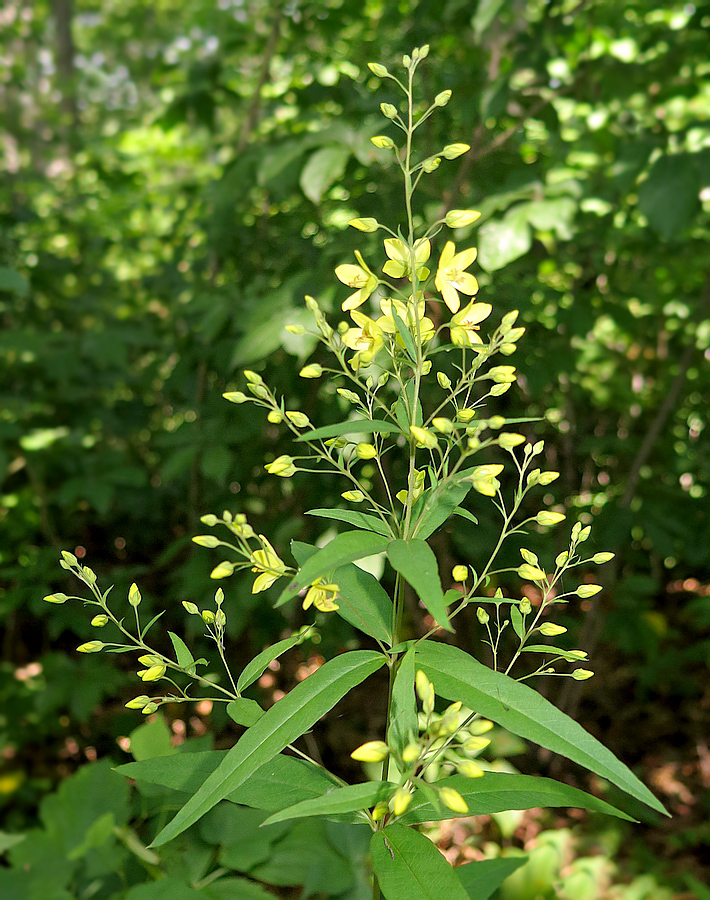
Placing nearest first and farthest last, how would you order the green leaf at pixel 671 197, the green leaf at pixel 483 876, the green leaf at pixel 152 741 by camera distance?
the green leaf at pixel 483 876
the green leaf at pixel 152 741
the green leaf at pixel 671 197

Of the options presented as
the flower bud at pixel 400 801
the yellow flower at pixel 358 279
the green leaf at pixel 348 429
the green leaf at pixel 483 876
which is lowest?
the green leaf at pixel 483 876

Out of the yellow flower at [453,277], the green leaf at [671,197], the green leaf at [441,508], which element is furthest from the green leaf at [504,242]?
the green leaf at [441,508]

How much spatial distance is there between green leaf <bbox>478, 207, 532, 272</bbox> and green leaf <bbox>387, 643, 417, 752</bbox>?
3.36 ft

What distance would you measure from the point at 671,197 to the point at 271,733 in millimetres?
1453

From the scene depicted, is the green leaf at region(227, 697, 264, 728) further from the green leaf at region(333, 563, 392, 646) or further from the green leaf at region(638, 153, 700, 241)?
the green leaf at region(638, 153, 700, 241)

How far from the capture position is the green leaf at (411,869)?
1.92 ft

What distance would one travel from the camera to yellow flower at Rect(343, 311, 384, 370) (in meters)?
0.66

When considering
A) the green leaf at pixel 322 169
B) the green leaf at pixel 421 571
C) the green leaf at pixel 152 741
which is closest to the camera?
the green leaf at pixel 421 571

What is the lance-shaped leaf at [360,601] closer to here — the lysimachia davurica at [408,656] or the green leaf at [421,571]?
the lysimachia davurica at [408,656]

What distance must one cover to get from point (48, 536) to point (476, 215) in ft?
6.76

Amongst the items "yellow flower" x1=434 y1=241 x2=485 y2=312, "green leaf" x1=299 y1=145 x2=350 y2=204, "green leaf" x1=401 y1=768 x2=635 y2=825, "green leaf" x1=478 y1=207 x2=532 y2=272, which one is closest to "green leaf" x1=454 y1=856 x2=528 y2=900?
"green leaf" x1=401 y1=768 x2=635 y2=825

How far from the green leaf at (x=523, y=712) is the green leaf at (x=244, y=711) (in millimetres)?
181

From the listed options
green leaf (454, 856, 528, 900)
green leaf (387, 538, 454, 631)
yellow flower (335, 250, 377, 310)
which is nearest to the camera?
green leaf (387, 538, 454, 631)

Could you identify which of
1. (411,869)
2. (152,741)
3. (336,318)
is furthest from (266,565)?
(336,318)
